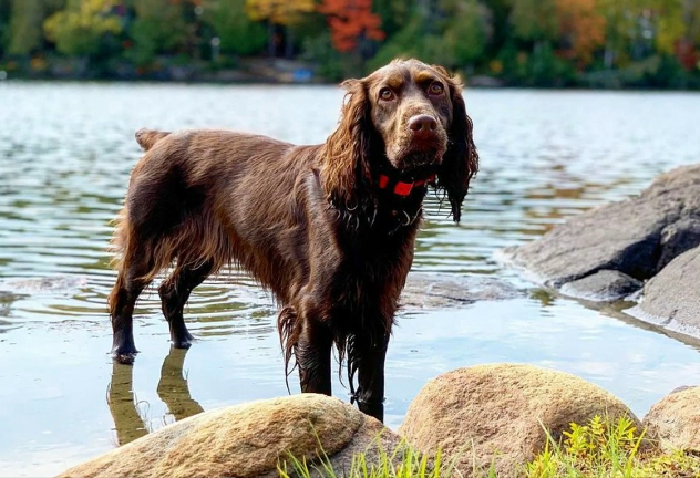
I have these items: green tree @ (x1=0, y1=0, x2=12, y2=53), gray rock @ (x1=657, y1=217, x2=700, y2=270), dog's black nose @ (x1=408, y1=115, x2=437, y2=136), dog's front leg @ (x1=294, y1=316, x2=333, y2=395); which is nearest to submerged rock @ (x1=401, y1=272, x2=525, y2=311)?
gray rock @ (x1=657, y1=217, x2=700, y2=270)

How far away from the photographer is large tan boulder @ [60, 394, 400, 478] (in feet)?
12.9

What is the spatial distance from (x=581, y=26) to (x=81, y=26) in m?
38.7

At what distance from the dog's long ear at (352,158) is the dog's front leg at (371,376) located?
0.79m

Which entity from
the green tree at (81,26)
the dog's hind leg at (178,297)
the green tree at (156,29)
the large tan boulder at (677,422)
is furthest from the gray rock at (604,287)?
the green tree at (81,26)

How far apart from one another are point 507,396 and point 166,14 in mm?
79735

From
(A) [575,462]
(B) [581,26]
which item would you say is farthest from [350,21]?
(A) [575,462]

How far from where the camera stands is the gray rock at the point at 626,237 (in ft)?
30.2

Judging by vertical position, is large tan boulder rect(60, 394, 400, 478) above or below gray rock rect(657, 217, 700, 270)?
above

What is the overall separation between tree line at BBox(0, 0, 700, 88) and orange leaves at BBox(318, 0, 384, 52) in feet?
0.26

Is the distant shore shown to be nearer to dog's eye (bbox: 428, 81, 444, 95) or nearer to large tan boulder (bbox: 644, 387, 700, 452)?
dog's eye (bbox: 428, 81, 444, 95)

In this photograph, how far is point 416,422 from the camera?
15.2 ft

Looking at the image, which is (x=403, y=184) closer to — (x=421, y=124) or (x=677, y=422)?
(x=421, y=124)

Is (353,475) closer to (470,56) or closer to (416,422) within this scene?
(416,422)

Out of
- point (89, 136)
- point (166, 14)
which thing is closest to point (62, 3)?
point (166, 14)
